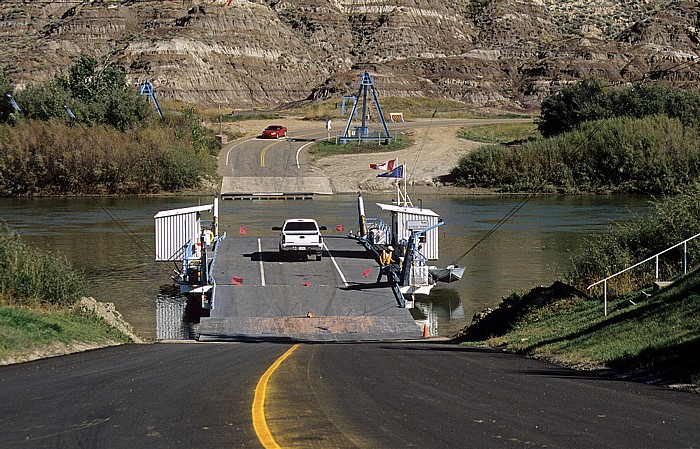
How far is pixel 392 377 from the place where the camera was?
485 inches

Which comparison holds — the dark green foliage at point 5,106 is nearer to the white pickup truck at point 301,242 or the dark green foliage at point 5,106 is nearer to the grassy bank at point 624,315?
the white pickup truck at point 301,242

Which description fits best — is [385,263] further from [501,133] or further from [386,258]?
[501,133]

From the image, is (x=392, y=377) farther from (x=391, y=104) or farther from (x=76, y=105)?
(x=391, y=104)

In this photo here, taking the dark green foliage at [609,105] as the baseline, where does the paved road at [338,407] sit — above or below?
below

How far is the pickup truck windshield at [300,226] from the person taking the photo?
39531 millimetres

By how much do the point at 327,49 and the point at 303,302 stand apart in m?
144

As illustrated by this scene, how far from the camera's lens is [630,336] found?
15352 millimetres

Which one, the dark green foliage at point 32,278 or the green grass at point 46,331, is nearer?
the green grass at point 46,331

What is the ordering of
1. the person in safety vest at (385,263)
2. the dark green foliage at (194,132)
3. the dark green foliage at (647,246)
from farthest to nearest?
the dark green foliage at (194,132) → the person in safety vest at (385,263) → the dark green foliage at (647,246)

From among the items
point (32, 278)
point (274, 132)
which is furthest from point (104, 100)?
point (32, 278)

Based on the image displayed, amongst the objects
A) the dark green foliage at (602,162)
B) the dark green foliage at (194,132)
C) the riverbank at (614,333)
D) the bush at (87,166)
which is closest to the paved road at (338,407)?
the riverbank at (614,333)

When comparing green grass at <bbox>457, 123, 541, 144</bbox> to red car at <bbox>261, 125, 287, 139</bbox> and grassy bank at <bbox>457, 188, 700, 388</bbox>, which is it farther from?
grassy bank at <bbox>457, 188, 700, 388</bbox>

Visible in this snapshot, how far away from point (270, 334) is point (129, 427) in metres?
18.1

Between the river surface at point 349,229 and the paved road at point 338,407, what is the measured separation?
15.7 meters
